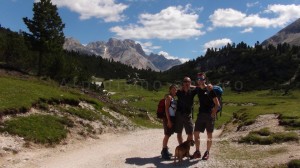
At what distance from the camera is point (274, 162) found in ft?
57.0

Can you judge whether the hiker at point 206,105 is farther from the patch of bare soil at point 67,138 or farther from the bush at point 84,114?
the bush at point 84,114

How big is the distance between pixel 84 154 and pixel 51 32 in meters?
55.5

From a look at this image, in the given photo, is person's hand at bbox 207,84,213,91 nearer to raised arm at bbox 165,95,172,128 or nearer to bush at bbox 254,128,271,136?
raised arm at bbox 165,95,172,128

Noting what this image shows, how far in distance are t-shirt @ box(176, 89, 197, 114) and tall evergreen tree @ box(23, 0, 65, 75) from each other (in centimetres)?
5777

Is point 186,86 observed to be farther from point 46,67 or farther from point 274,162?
point 46,67

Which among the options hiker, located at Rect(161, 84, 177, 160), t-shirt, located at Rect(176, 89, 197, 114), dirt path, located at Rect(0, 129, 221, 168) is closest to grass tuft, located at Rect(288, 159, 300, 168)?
dirt path, located at Rect(0, 129, 221, 168)

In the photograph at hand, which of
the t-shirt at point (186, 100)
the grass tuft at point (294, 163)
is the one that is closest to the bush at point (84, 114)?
the t-shirt at point (186, 100)

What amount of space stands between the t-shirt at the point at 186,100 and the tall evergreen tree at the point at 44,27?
2274 inches

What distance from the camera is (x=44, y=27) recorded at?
73.0 m

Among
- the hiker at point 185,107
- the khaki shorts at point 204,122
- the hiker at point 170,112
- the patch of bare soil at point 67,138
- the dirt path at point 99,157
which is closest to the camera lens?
the khaki shorts at point 204,122

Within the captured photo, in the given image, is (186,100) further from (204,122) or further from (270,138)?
(270,138)

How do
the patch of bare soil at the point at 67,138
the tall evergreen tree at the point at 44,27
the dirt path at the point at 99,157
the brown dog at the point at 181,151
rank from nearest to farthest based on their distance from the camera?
the brown dog at the point at 181,151
the dirt path at the point at 99,157
the patch of bare soil at the point at 67,138
the tall evergreen tree at the point at 44,27

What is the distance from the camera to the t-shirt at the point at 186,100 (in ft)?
61.8

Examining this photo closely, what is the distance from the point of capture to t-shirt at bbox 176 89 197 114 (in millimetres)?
18828
